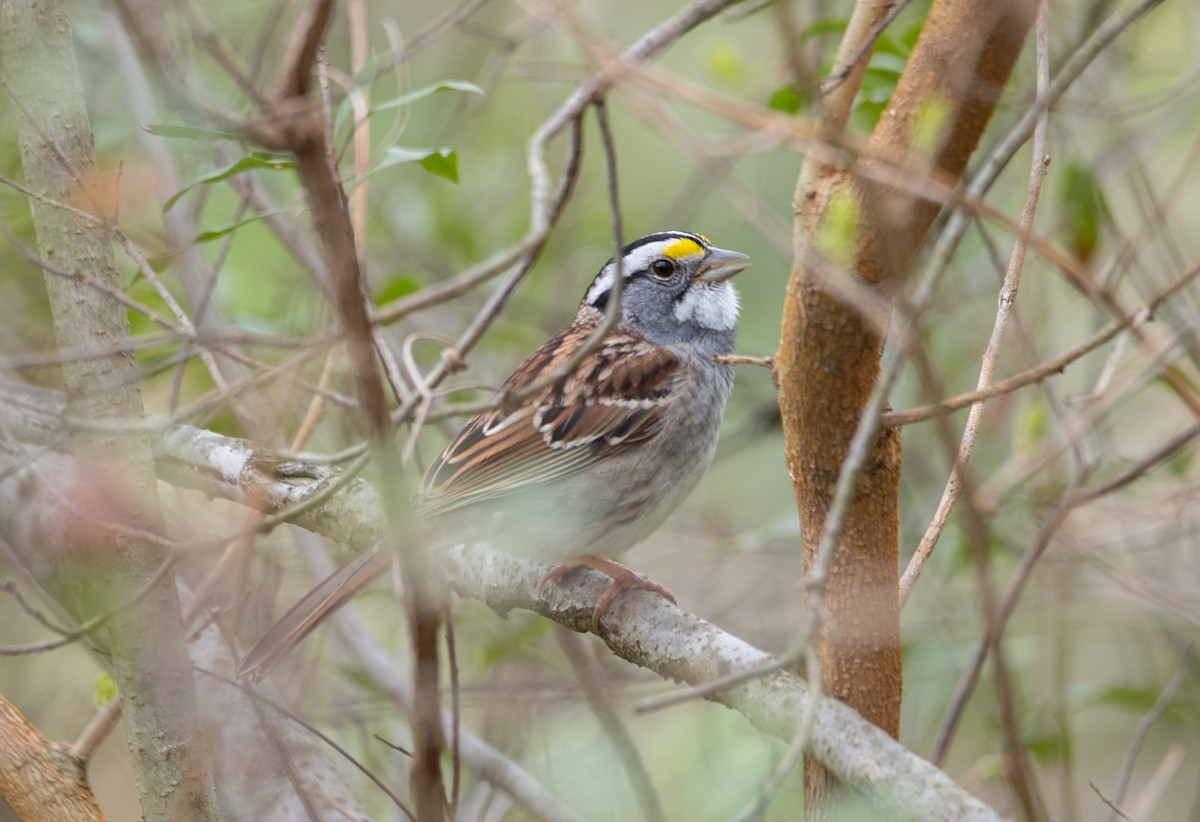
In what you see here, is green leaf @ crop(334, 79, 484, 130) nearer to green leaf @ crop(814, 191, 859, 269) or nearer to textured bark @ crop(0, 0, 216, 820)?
textured bark @ crop(0, 0, 216, 820)

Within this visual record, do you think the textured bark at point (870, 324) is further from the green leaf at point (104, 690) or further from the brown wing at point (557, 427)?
the green leaf at point (104, 690)

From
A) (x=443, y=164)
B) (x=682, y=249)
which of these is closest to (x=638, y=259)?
(x=682, y=249)

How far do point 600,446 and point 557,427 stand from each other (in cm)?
17

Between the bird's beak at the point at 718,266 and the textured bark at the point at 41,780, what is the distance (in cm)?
235

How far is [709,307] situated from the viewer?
151 inches

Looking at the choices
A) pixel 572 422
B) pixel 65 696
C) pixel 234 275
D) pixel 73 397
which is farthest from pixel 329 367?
pixel 65 696

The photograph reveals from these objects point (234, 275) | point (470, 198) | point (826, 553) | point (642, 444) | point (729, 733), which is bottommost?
point (729, 733)

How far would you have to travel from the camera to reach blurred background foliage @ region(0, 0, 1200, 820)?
10.6 feet

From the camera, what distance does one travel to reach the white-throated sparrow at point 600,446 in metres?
3.25

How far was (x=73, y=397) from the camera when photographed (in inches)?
95.4

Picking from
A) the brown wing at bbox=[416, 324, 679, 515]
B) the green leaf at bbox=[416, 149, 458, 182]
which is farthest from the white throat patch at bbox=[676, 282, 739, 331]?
the green leaf at bbox=[416, 149, 458, 182]

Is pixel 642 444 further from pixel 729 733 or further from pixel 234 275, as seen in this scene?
pixel 234 275

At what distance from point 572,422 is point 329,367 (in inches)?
28.5

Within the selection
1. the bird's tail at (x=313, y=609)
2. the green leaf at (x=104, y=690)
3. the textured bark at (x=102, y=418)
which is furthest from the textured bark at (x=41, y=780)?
the bird's tail at (x=313, y=609)
